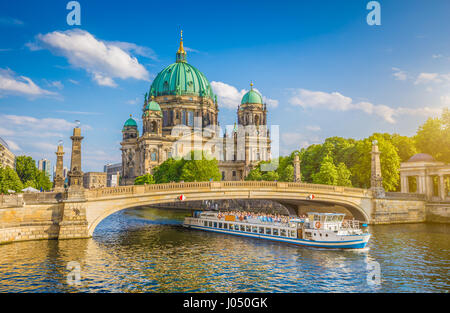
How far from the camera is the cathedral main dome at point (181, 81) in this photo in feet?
431

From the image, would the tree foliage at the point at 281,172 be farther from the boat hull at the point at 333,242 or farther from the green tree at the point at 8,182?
the green tree at the point at 8,182

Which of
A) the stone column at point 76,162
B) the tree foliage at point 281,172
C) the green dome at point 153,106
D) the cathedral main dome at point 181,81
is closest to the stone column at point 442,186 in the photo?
the tree foliage at point 281,172

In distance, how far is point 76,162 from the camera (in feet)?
121

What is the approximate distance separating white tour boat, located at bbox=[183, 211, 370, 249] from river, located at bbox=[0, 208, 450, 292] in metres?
1.13

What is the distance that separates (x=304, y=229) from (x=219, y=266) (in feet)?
40.5

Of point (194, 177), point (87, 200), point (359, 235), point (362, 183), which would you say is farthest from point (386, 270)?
point (194, 177)

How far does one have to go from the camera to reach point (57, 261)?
26.7 meters

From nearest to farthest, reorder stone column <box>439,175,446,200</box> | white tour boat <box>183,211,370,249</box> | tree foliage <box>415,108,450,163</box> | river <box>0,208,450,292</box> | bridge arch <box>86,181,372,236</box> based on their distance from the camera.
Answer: river <box>0,208,450,292</box>
white tour boat <box>183,211,370,249</box>
bridge arch <box>86,181,372,236</box>
stone column <box>439,175,446,200</box>
tree foliage <box>415,108,450,163</box>

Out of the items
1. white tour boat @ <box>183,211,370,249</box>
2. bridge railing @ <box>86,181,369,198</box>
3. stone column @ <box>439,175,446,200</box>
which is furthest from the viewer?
stone column @ <box>439,175,446,200</box>

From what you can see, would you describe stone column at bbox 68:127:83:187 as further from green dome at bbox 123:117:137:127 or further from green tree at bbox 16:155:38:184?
green dome at bbox 123:117:137:127

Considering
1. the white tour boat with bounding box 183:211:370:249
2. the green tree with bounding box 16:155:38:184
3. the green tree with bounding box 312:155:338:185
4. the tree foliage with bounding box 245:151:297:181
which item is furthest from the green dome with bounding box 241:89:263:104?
the white tour boat with bounding box 183:211:370:249

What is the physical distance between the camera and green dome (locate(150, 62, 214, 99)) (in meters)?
131
